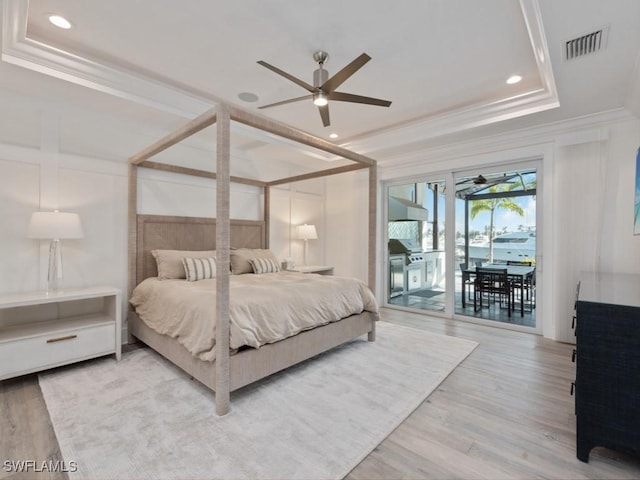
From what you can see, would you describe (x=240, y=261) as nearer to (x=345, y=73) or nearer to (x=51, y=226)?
(x=51, y=226)

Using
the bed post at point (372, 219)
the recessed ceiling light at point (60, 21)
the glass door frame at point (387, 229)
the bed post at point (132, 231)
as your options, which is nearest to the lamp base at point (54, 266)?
the bed post at point (132, 231)

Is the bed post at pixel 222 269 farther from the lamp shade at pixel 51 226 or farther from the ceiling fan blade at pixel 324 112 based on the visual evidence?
the lamp shade at pixel 51 226

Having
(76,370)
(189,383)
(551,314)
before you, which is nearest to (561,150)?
(551,314)

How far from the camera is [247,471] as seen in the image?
62.9 inches

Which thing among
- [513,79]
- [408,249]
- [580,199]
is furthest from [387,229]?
[513,79]

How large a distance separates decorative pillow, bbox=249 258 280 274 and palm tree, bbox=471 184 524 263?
3098 millimetres

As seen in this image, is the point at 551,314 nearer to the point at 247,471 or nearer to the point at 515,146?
the point at 515,146

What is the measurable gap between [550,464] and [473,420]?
46cm

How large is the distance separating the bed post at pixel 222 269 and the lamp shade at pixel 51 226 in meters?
1.76

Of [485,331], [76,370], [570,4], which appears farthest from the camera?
[485,331]

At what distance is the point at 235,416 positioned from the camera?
6.84 feet

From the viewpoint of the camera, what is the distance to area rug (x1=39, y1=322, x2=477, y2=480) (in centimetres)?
165

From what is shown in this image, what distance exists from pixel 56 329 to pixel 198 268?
1.35 m
